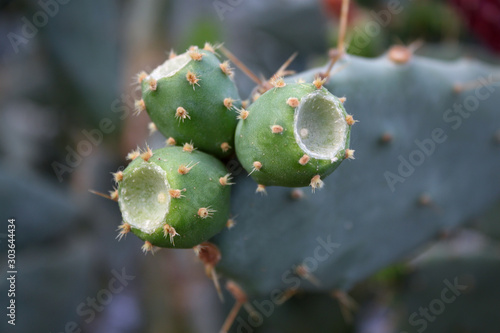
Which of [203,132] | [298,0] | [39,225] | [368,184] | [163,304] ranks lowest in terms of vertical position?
[163,304]

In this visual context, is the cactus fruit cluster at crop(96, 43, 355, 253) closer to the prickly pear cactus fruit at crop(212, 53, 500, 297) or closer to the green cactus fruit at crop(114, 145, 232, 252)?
the green cactus fruit at crop(114, 145, 232, 252)

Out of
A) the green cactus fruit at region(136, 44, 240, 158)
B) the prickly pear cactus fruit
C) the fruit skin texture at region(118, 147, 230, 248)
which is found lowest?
the prickly pear cactus fruit

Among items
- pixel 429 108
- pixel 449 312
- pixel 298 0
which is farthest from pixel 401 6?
pixel 449 312

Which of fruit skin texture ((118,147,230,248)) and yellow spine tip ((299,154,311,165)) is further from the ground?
yellow spine tip ((299,154,311,165))

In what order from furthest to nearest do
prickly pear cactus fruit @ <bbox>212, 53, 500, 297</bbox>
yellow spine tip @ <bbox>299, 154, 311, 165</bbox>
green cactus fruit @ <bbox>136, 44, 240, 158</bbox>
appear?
prickly pear cactus fruit @ <bbox>212, 53, 500, 297</bbox>
green cactus fruit @ <bbox>136, 44, 240, 158</bbox>
yellow spine tip @ <bbox>299, 154, 311, 165</bbox>

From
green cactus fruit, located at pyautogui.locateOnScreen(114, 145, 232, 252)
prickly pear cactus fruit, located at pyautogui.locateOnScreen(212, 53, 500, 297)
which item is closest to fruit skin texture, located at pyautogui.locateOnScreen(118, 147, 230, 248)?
green cactus fruit, located at pyautogui.locateOnScreen(114, 145, 232, 252)

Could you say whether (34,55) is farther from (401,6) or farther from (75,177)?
(401,6)

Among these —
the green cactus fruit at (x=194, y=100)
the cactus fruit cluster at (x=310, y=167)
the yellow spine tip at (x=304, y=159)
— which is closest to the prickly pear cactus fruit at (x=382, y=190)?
the cactus fruit cluster at (x=310, y=167)

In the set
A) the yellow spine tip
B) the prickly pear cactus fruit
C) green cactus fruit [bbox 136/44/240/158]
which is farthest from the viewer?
the prickly pear cactus fruit

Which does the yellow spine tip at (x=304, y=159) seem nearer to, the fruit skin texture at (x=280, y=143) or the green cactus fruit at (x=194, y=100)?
the fruit skin texture at (x=280, y=143)
